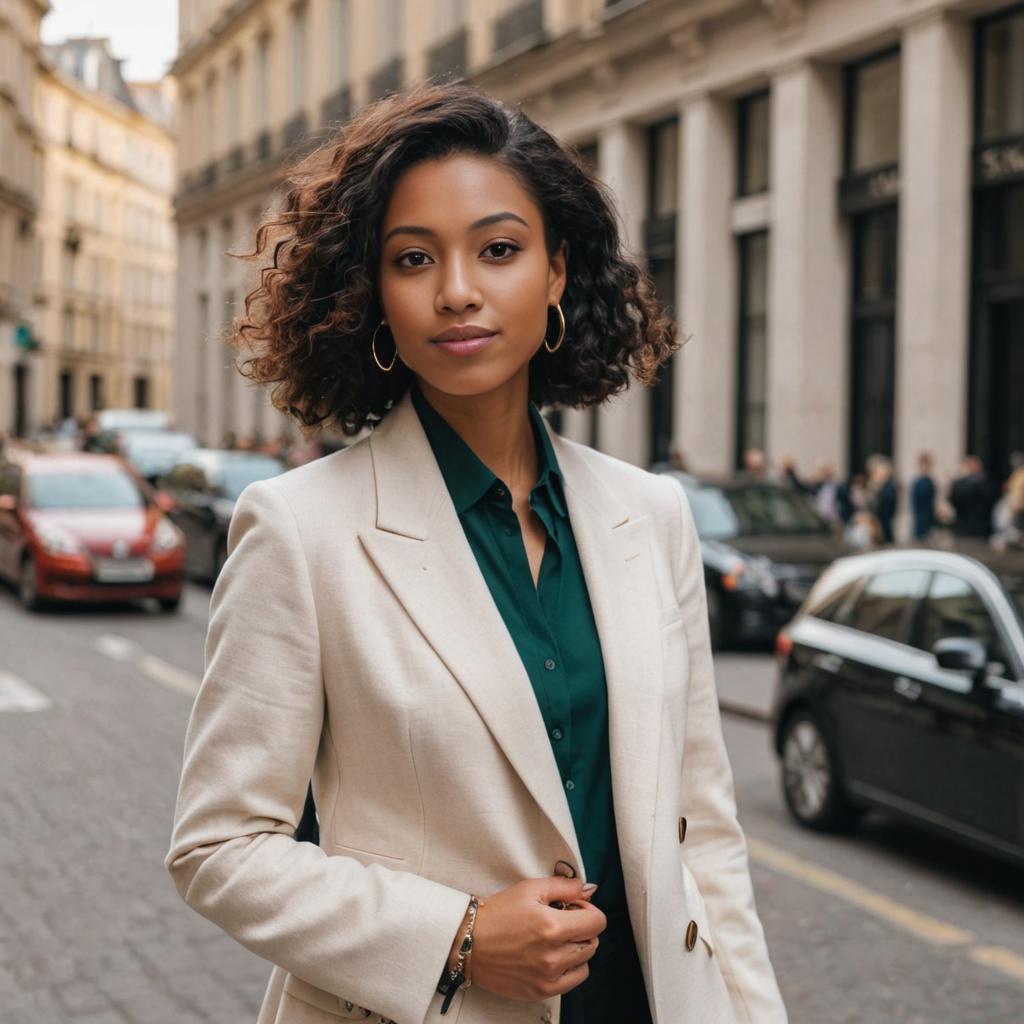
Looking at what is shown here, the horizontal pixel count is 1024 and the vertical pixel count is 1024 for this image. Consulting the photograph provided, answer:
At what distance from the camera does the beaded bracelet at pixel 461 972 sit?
2031mm

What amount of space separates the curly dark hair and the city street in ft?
10.7

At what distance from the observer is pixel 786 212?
72.9 feet

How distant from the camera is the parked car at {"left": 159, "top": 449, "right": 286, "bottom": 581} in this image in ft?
66.2

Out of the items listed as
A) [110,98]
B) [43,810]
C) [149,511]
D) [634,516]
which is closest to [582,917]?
[634,516]

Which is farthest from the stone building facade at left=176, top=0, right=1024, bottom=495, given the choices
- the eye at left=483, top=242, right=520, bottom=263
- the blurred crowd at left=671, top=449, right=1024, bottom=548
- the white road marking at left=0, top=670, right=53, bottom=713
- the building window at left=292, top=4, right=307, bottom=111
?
the eye at left=483, top=242, right=520, bottom=263

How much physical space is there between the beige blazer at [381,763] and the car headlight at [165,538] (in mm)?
15880

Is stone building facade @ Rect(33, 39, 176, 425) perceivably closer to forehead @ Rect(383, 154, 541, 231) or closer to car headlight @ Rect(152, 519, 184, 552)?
car headlight @ Rect(152, 519, 184, 552)

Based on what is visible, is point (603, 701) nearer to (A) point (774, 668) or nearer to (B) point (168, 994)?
(B) point (168, 994)

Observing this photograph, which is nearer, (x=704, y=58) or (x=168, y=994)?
(x=168, y=994)

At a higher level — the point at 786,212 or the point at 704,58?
the point at 704,58

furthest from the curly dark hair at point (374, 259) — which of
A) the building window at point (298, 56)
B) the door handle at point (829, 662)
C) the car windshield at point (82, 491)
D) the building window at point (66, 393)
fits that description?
the building window at point (66, 393)

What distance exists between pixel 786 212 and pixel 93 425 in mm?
24149

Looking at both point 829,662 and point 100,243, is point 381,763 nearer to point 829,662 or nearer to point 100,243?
point 829,662

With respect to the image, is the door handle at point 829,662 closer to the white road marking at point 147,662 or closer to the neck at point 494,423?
the white road marking at point 147,662
